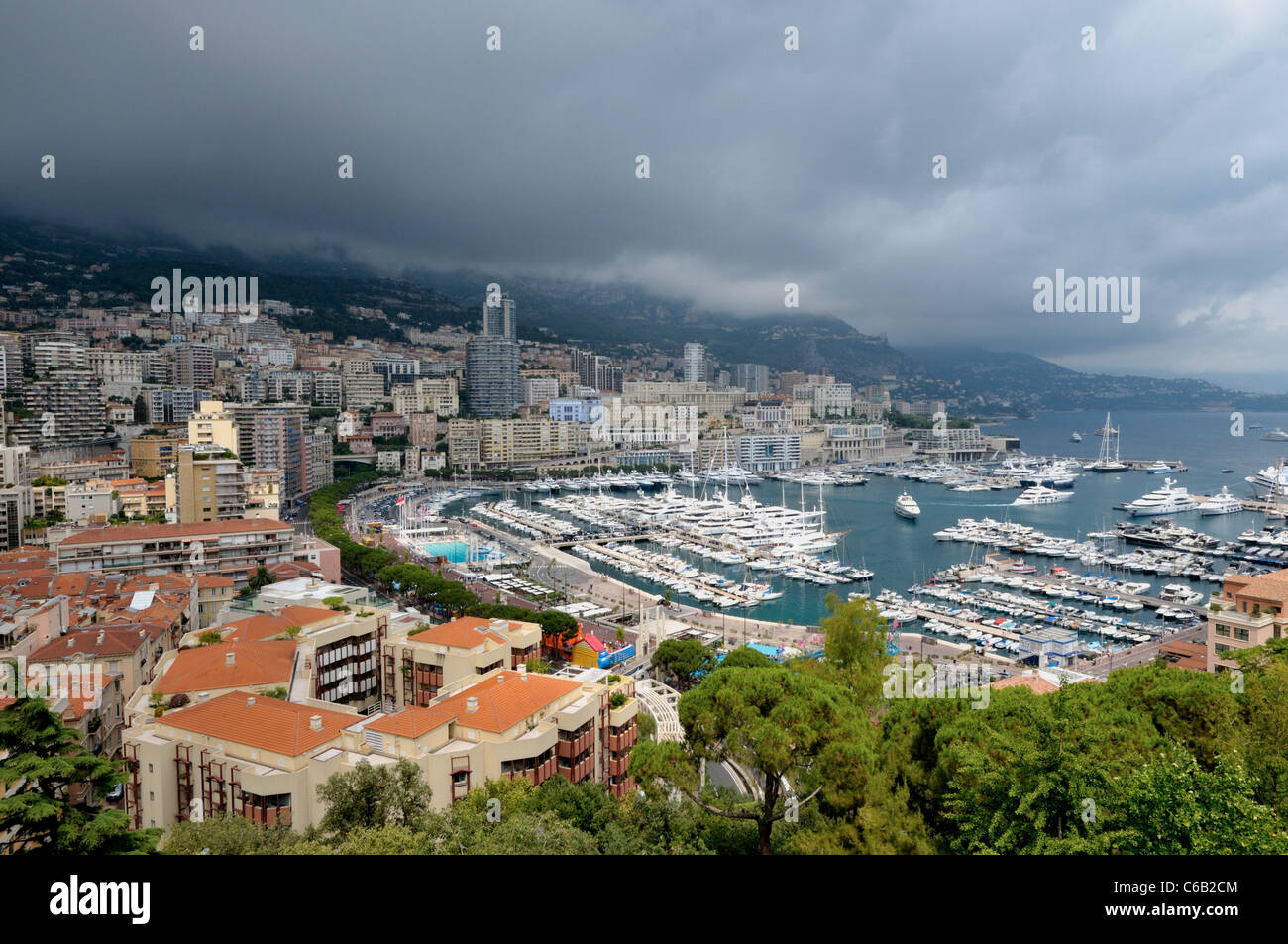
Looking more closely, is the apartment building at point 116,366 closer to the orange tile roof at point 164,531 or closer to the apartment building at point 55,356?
the apartment building at point 55,356

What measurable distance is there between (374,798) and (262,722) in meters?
2.12

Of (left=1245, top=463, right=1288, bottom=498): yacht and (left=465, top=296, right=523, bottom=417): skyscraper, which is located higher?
(left=465, top=296, right=523, bottom=417): skyscraper

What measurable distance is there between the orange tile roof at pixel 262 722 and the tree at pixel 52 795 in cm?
317

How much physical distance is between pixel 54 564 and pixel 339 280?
7947 cm

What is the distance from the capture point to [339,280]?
288 ft

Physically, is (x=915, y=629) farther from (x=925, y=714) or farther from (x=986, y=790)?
(x=986, y=790)

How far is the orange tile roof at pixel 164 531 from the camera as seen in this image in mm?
15570

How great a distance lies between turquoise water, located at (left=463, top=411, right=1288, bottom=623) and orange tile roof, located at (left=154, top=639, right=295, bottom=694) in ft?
39.8

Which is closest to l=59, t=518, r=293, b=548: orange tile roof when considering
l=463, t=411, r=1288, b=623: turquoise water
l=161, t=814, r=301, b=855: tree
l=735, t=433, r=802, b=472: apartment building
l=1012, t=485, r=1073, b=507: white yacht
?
l=463, t=411, r=1288, b=623: turquoise water

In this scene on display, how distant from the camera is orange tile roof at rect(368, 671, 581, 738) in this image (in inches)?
285

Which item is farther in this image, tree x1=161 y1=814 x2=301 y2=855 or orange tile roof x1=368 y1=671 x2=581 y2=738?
orange tile roof x1=368 y1=671 x2=581 y2=738

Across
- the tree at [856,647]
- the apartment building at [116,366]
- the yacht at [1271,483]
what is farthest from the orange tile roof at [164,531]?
the yacht at [1271,483]

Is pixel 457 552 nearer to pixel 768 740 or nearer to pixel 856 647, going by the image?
pixel 856 647

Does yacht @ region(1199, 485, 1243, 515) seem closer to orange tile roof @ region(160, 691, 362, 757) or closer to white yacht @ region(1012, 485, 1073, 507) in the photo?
white yacht @ region(1012, 485, 1073, 507)
